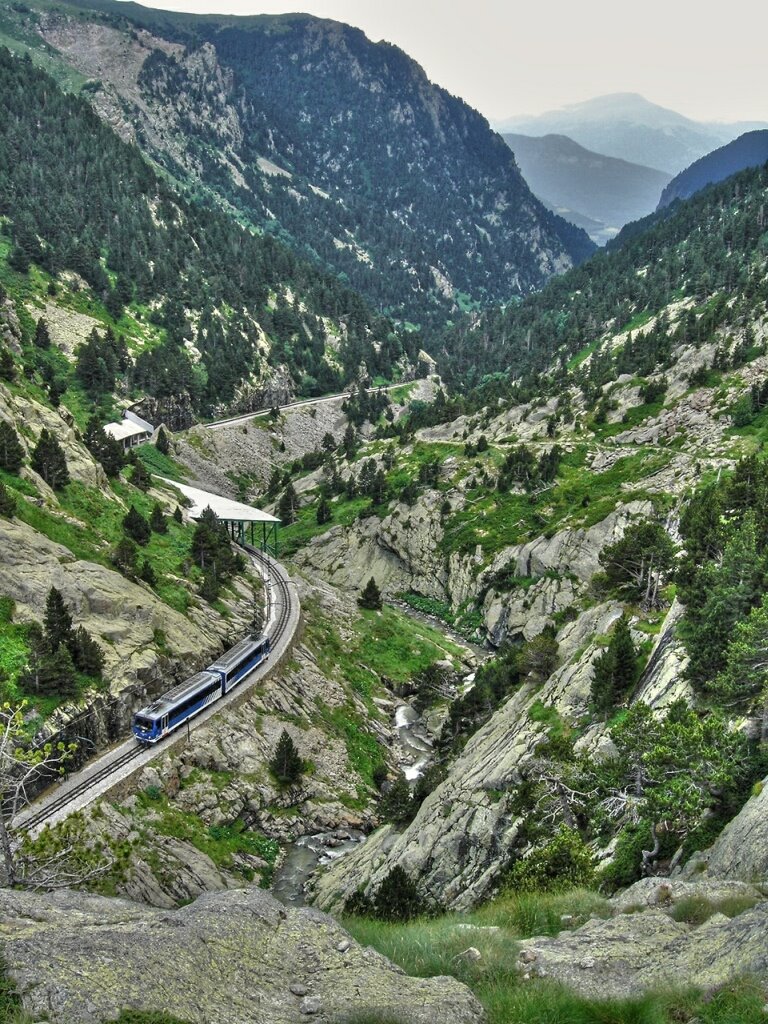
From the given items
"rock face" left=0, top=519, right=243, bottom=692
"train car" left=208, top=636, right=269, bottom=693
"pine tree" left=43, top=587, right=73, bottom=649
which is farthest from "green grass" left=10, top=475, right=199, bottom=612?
"pine tree" left=43, top=587, right=73, bottom=649

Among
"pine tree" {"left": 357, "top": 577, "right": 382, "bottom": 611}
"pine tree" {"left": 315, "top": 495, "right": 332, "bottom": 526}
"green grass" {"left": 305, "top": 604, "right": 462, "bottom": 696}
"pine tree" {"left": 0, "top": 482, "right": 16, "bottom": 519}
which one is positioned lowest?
"green grass" {"left": 305, "top": 604, "right": 462, "bottom": 696}

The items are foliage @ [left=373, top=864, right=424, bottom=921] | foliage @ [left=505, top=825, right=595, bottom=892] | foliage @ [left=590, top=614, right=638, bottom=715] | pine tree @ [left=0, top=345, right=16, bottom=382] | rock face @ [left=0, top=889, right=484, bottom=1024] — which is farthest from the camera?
pine tree @ [left=0, top=345, right=16, bottom=382]

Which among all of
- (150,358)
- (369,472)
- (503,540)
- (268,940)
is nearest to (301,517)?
(369,472)

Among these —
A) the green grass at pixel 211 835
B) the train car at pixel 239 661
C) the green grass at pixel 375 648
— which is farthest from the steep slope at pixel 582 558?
the train car at pixel 239 661

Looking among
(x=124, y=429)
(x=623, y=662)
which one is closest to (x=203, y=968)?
(x=623, y=662)

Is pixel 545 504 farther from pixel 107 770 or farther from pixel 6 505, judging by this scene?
pixel 107 770

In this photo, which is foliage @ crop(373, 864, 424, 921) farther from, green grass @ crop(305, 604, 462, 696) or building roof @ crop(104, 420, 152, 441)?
building roof @ crop(104, 420, 152, 441)
